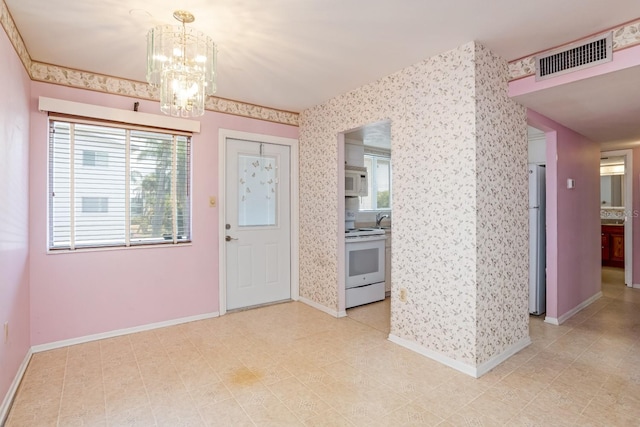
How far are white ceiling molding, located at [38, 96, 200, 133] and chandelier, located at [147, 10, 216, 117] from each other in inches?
46.8

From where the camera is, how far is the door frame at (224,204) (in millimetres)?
3701

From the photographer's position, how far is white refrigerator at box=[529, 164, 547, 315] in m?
3.65

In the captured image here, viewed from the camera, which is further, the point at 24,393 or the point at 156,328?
the point at 156,328

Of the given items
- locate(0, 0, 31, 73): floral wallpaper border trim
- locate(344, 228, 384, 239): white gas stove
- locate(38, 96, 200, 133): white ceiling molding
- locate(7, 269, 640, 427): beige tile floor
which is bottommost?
locate(7, 269, 640, 427): beige tile floor

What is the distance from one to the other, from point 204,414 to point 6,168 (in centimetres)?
192

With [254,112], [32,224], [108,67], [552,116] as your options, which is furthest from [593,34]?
[32,224]

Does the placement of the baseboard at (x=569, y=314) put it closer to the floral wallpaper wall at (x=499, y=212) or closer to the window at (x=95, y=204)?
the floral wallpaper wall at (x=499, y=212)

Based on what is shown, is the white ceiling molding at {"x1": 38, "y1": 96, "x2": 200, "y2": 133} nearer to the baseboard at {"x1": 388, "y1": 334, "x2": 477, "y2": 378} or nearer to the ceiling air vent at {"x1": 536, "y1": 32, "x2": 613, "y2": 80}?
the baseboard at {"x1": 388, "y1": 334, "x2": 477, "y2": 378}

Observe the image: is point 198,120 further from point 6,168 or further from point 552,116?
point 552,116

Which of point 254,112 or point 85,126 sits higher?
point 254,112

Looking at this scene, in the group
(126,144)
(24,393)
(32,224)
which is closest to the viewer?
(24,393)

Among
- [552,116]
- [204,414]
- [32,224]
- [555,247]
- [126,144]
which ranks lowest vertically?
[204,414]

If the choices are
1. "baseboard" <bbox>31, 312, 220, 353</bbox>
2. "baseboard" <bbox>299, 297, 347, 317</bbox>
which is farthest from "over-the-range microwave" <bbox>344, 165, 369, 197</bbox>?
"baseboard" <bbox>31, 312, 220, 353</bbox>

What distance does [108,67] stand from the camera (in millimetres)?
2852
